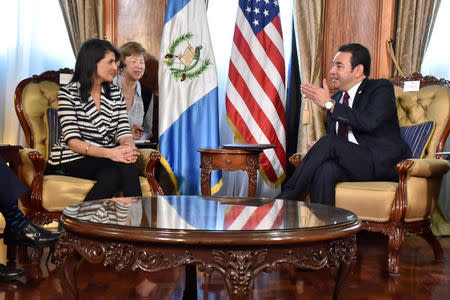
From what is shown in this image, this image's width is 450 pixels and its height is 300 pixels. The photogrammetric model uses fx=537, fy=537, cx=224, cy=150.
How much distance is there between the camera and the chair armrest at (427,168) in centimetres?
296

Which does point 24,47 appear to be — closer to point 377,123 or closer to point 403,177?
point 377,123

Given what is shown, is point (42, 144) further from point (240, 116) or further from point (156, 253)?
point (156, 253)

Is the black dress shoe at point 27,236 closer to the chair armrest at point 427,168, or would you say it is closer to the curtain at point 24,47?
the curtain at point 24,47

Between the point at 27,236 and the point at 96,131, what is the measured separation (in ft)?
Result: 2.60

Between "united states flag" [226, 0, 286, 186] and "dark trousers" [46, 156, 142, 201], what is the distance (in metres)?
1.51

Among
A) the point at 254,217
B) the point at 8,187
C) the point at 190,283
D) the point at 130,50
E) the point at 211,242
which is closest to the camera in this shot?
the point at 211,242

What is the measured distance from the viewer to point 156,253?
1.50 meters

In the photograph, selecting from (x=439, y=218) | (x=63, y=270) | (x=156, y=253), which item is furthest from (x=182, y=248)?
(x=439, y=218)

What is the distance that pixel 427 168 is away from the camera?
9.87 feet

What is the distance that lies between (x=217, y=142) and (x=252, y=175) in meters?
0.74

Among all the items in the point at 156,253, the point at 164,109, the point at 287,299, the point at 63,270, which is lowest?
the point at 287,299

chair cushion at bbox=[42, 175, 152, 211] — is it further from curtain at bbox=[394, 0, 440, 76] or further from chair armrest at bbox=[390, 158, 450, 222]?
curtain at bbox=[394, 0, 440, 76]

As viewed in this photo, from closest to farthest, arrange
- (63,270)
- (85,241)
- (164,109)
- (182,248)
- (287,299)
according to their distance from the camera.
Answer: (182,248) < (85,241) < (63,270) < (287,299) < (164,109)

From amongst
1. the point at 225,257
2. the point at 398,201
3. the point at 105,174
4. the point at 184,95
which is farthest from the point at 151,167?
the point at 225,257
